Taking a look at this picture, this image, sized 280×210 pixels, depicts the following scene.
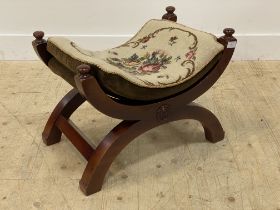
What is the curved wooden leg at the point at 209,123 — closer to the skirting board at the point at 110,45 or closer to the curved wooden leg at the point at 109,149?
the curved wooden leg at the point at 109,149

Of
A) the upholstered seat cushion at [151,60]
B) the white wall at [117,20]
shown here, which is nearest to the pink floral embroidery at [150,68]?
the upholstered seat cushion at [151,60]

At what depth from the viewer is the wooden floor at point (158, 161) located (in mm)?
1412

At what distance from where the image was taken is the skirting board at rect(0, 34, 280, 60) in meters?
2.40

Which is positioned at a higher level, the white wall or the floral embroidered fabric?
the floral embroidered fabric

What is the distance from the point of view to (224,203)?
4.59ft

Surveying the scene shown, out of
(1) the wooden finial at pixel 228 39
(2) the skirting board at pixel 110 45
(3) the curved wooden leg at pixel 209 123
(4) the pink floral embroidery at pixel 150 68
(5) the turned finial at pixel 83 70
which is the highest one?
(5) the turned finial at pixel 83 70

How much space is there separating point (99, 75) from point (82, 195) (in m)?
0.44

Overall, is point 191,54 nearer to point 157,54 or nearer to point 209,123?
point 157,54

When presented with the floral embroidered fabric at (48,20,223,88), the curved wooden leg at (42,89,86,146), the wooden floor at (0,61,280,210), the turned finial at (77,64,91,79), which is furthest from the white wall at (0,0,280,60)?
the turned finial at (77,64,91,79)

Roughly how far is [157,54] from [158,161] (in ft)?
1.37

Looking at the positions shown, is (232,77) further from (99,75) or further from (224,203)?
(99,75)

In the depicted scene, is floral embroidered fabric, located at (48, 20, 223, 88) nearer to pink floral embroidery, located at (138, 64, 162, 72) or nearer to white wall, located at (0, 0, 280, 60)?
pink floral embroidery, located at (138, 64, 162, 72)

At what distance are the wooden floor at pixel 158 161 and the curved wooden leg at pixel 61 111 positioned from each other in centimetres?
4

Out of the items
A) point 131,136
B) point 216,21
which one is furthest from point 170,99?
point 216,21
